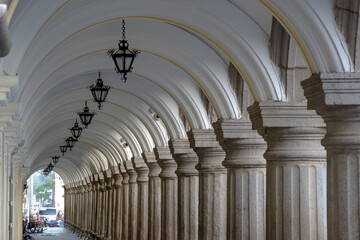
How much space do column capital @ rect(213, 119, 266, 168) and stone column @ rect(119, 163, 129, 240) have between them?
17382 millimetres

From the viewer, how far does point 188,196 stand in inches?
792

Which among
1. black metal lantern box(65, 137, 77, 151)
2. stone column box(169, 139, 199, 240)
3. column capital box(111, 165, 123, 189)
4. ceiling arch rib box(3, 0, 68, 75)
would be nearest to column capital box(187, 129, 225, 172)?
stone column box(169, 139, 199, 240)

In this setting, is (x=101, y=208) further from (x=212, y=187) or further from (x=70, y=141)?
(x=212, y=187)

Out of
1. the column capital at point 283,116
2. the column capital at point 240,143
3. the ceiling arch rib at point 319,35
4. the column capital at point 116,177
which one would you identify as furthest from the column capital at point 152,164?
the ceiling arch rib at point 319,35

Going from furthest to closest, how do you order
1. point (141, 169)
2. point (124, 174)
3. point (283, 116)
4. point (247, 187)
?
point (124, 174) < point (141, 169) < point (247, 187) < point (283, 116)

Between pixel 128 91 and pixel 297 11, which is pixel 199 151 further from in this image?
pixel 297 11

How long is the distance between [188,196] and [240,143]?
5.73 m

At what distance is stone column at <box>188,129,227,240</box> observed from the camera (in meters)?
17.4

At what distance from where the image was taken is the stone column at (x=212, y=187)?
17422mm

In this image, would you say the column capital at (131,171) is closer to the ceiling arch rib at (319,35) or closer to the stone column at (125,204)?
the stone column at (125,204)

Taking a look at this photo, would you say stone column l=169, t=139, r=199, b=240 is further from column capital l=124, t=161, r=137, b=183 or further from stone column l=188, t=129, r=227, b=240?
column capital l=124, t=161, r=137, b=183

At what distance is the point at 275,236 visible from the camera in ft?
38.2

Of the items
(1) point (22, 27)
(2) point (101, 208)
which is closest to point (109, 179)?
(2) point (101, 208)

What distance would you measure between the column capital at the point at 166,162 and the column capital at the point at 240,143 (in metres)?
7.93
